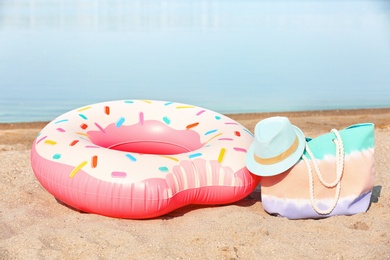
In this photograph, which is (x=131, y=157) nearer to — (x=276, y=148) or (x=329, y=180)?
(x=276, y=148)

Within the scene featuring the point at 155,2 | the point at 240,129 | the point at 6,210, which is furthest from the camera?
the point at 155,2

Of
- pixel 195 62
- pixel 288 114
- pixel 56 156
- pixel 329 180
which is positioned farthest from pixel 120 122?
pixel 195 62

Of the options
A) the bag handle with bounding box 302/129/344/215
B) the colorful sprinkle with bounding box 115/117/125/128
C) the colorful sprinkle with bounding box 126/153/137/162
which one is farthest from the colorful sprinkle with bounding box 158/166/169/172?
the colorful sprinkle with bounding box 115/117/125/128

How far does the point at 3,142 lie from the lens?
214 inches

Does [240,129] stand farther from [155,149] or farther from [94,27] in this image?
[94,27]

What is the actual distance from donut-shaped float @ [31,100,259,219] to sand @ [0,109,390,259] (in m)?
0.09

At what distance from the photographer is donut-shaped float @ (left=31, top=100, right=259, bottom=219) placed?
3467mm

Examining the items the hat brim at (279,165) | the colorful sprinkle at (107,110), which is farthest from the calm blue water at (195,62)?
the hat brim at (279,165)

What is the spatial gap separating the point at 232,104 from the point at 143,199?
3945 mm

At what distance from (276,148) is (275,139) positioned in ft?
0.15

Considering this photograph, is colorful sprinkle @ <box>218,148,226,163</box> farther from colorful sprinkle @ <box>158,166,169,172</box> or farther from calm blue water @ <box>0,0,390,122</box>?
calm blue water @ <box>0,0,390,122</box>

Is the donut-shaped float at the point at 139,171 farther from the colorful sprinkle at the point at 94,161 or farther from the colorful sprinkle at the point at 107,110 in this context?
the colorful sprinkle at the point at 107,110

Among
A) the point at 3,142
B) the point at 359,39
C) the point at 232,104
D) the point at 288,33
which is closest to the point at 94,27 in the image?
the point at 288,33

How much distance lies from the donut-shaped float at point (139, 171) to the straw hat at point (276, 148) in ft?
0.42
